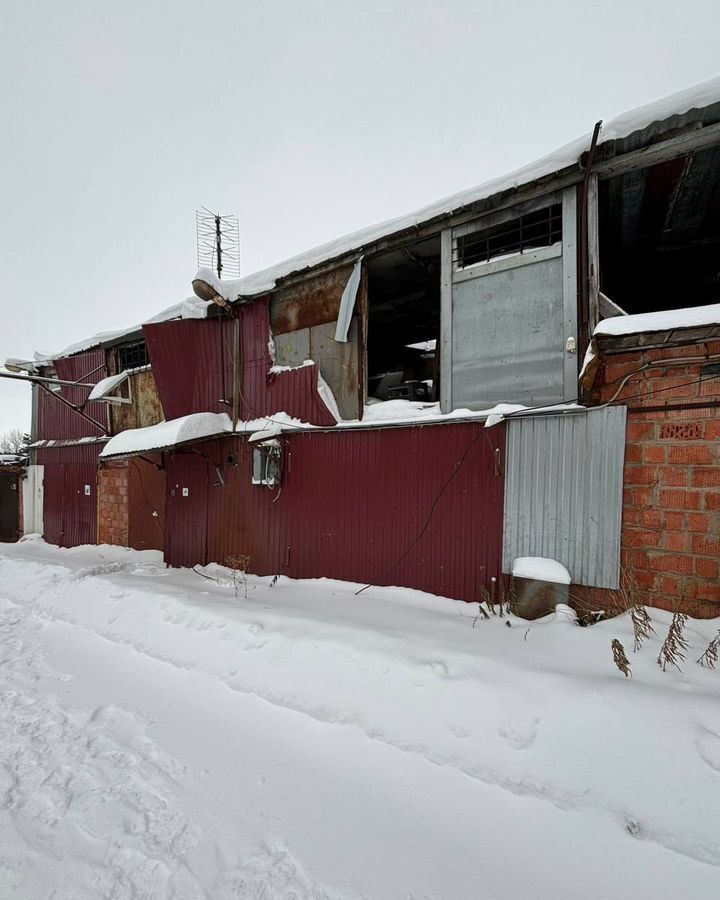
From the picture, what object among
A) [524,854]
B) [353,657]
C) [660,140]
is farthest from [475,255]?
[524,854]

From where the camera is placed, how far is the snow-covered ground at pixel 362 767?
1.98 meters

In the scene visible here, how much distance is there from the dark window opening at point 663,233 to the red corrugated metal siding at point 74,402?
12366 millimetres

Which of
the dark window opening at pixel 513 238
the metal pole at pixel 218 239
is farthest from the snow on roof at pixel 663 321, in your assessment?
the metal pole at pixel 218 239

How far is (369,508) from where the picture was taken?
629cm

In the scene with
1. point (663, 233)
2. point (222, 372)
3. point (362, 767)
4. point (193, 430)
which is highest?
point (663, 233)

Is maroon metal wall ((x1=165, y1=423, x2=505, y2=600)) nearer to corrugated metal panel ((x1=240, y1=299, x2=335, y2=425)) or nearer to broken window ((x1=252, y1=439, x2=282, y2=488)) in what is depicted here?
broken window ((x1=252, y1=439, x2=282, y2=488))

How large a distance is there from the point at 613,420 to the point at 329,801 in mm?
4363

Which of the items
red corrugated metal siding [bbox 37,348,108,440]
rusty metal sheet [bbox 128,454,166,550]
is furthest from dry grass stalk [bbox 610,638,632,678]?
red corrugated metal siding [bbox 37,348,108,440]

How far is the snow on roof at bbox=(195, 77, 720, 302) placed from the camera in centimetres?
391

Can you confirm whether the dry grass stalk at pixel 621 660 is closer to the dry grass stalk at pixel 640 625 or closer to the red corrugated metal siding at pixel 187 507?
the dry grass stalk at pixel 640 625

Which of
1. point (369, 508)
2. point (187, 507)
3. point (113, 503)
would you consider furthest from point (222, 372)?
point (113, 503)

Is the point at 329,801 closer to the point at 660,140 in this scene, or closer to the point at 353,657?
the point at 353,657

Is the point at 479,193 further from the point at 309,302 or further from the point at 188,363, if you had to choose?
the point at 188,363

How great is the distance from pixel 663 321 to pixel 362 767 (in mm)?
4555
